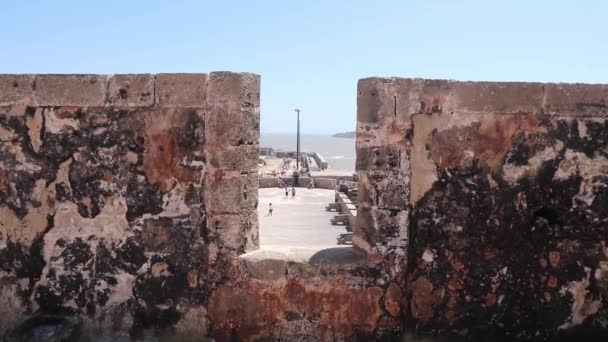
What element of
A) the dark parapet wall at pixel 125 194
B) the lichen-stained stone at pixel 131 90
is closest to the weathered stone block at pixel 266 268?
the dark parapet wall at pixel 125 194

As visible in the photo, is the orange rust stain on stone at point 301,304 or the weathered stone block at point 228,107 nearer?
the weathered stone block at point 228,107

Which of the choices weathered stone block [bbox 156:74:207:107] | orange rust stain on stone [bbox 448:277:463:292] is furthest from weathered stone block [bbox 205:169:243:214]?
orange rust stain on stone [bbox 448:277:463:292]

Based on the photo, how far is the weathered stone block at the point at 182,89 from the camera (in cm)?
364

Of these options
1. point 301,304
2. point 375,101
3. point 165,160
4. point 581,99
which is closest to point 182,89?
point 165,160

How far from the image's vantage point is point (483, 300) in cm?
375

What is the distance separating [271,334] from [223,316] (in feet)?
1.07

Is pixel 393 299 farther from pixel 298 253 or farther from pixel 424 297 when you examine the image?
pixel 298 253

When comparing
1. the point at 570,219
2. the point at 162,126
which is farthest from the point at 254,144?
the point at 570,219

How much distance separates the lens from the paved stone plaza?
48.7ft

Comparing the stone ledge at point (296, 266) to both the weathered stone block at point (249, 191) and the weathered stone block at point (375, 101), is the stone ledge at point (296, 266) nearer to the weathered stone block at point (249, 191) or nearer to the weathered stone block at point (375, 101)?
the weathered stone block at point (249, 191)

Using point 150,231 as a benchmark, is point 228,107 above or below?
above

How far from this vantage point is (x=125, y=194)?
376 centimetres

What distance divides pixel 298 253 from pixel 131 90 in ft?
4.80

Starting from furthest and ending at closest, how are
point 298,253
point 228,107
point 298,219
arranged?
1. point 298,219
2. point 298,253
3. point 228,107
